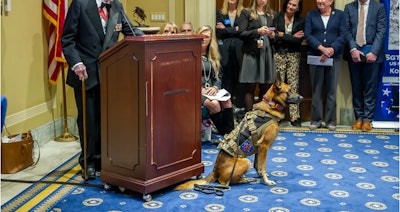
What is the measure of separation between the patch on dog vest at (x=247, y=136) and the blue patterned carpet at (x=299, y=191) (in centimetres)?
28

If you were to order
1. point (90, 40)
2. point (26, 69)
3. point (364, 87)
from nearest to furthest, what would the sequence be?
point (90, 40) → point (26, 69) → point (364, 87)

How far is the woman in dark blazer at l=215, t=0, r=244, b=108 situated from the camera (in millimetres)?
6391

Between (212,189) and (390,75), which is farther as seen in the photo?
(390,75)

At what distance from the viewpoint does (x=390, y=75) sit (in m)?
6.49

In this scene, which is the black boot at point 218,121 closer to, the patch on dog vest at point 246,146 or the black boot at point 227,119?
the black boot at point 227,119

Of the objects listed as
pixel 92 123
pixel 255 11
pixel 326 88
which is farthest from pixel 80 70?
pixel 326 88

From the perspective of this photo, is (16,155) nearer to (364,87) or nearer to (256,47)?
(256,47)

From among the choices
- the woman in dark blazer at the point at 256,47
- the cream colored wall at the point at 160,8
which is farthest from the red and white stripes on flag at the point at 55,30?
the woman in dark blazer at the point at 256,47

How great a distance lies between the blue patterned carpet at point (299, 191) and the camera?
3.85 meters

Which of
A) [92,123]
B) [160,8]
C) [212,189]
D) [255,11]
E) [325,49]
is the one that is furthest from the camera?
[160,8]

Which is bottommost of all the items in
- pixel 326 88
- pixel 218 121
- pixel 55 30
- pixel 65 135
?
pixel 65 135

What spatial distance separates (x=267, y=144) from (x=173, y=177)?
0.74 meters

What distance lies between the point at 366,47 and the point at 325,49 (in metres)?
0.47

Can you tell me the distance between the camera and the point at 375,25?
627 cm
